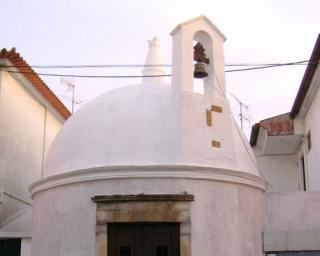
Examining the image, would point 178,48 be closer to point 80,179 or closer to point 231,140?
point 231,140

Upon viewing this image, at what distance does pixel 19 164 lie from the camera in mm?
15484

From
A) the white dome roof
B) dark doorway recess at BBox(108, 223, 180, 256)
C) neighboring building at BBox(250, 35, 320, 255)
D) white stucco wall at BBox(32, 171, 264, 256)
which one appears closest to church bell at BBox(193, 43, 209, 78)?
the white dome roof

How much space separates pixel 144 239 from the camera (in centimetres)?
1015

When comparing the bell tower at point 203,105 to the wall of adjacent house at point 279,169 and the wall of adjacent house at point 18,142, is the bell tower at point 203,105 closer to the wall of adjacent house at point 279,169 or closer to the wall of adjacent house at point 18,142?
the wall of adjacent house at point 18,142

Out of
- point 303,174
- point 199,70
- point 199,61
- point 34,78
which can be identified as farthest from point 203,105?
point 303,174

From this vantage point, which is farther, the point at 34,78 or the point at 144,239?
the point at 34,78

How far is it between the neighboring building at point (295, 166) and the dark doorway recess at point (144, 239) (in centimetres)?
196

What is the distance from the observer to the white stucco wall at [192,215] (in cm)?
1021

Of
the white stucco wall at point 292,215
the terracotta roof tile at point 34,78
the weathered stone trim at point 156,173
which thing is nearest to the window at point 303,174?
the white stucco wall at point 292,215

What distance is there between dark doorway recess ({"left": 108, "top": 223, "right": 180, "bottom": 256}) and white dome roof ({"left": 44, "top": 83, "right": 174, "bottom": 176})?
112 cm

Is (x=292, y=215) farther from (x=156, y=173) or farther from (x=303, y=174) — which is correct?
(x=303, y=174)

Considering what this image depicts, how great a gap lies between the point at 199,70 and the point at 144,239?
3.40 meters

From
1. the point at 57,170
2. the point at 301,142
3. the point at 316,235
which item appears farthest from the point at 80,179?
the point at 301,142

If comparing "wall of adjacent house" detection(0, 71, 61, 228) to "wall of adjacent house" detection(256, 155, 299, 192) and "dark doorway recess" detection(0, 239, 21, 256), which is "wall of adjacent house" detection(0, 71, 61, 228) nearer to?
"dark doorway recess" detection(0, 239, 21, 256)
